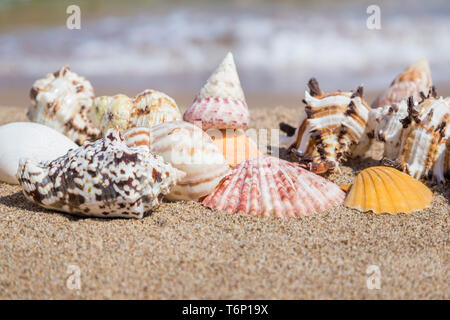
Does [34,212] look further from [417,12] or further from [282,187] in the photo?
[417,12]

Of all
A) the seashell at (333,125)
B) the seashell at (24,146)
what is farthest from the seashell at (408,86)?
the seashell at (24,146)

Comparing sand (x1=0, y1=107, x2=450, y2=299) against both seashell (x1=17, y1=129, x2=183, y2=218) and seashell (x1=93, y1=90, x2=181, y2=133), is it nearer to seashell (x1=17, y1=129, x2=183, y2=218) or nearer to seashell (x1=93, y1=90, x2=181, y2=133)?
seashell (x1=17, y1=129, x2=183, y2=218)

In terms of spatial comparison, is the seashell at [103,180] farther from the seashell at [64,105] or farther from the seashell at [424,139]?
the seashell at [424,139]

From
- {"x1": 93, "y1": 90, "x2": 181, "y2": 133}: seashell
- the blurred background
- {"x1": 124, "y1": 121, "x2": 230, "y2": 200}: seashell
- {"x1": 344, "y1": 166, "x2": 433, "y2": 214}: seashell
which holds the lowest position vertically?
{"x1": 344, "y1": 166, "x2": 433, "y2": 214}: seashell

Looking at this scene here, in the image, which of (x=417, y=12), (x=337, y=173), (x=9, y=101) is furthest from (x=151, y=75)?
(x=417, y=12)

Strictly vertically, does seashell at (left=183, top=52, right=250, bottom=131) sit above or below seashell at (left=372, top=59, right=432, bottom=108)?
below

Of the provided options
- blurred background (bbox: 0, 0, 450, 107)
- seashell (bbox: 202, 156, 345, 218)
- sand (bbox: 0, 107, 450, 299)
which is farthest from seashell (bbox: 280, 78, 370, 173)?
blurred background (bbox: 0, 0, 450, 107)

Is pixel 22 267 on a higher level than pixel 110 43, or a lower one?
lower
